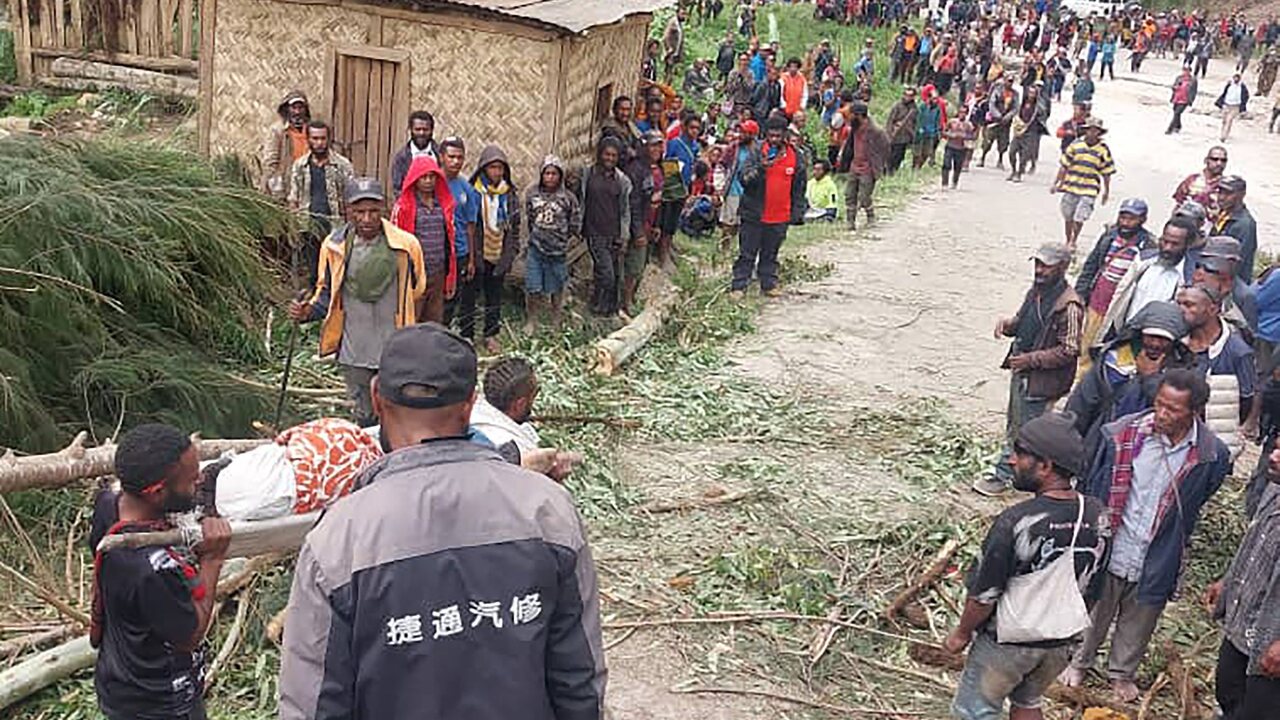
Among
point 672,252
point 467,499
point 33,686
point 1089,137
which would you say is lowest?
point 33,686

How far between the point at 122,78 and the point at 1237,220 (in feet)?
41.2

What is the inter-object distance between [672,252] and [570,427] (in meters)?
5.44

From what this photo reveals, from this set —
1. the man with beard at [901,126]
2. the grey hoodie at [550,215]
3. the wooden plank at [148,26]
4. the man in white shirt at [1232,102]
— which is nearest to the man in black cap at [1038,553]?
the grey hoodie at [550,215]

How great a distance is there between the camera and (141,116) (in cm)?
1414

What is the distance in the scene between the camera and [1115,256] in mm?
8320

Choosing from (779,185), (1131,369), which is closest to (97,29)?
(779,185)

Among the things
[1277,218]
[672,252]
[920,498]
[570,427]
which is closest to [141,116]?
[672,252]

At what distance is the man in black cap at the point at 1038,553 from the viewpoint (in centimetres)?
419

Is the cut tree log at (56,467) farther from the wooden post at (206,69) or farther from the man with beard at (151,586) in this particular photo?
the wooden post at (206,69)

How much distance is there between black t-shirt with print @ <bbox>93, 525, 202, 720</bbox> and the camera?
3320 millimetres

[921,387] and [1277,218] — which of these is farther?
[1277,218]

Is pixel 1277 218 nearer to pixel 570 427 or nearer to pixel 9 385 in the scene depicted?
pixel 570 427

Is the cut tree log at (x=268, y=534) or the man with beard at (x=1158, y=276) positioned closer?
the cut tree log at (x=268, y=534)

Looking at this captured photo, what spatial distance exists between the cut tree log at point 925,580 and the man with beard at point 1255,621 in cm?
160
